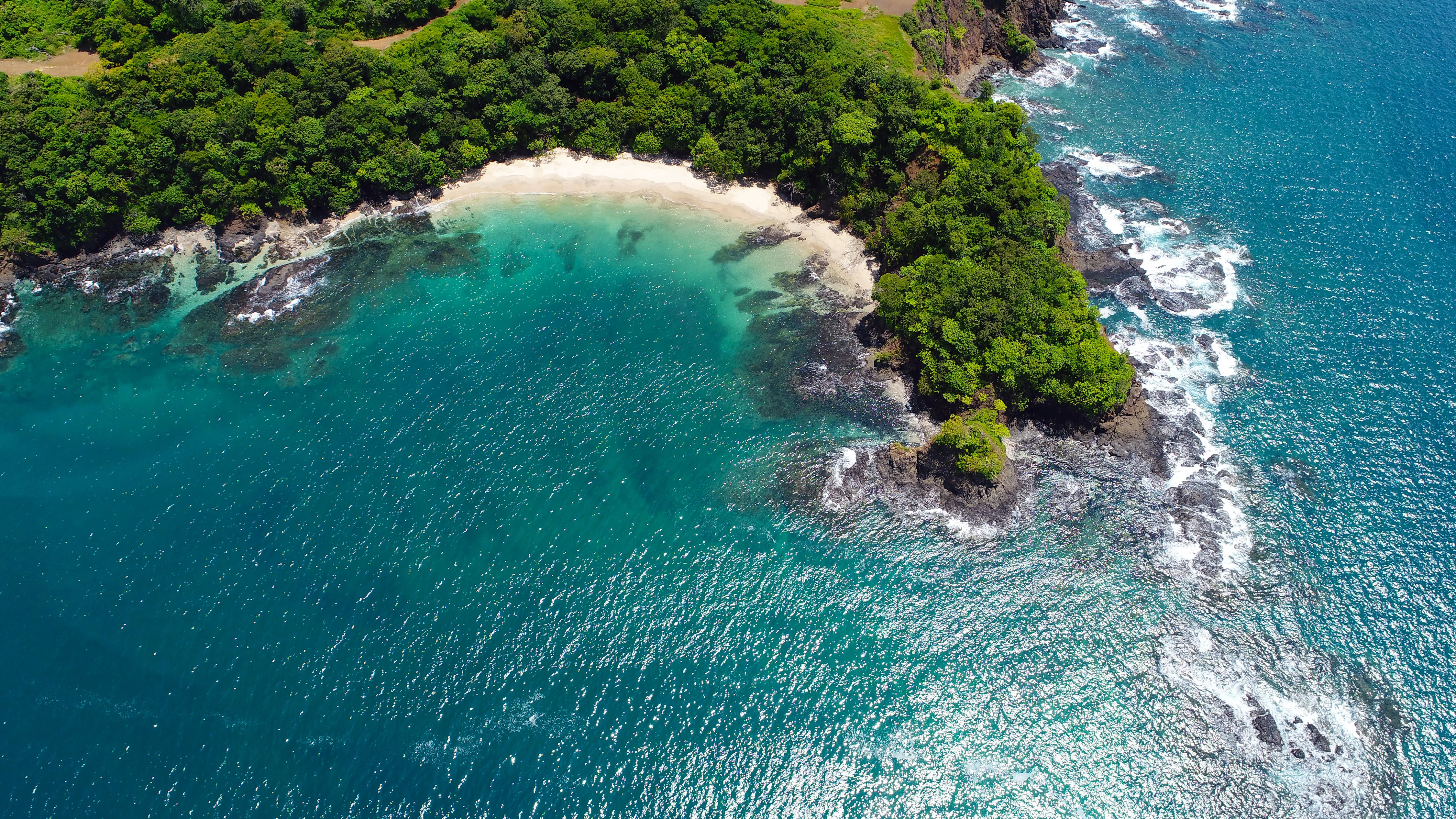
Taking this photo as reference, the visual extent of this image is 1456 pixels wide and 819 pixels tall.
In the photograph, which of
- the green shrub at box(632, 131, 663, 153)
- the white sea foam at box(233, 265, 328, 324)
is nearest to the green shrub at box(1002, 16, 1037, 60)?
the green shrub at box(632, 131, 663, 153)

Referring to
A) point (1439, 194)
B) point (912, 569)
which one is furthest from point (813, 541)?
point (1439, 194)

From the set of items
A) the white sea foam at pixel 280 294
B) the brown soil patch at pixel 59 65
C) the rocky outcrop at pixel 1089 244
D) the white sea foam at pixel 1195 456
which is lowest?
the white sea foam at pixel 1195 456

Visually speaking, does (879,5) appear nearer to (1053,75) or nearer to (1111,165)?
(1053,75)

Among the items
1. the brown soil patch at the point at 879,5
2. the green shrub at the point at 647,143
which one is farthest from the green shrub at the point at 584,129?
the brown soil patch at the point at 879,5

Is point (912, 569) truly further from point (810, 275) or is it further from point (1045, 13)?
point (1045, 13)

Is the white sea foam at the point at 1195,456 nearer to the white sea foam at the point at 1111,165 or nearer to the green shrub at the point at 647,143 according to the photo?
the white sea foam at the point at 1111,165

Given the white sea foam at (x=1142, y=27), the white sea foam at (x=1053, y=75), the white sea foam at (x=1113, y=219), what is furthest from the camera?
→ the white sea foam at (x=1142, y=27)
